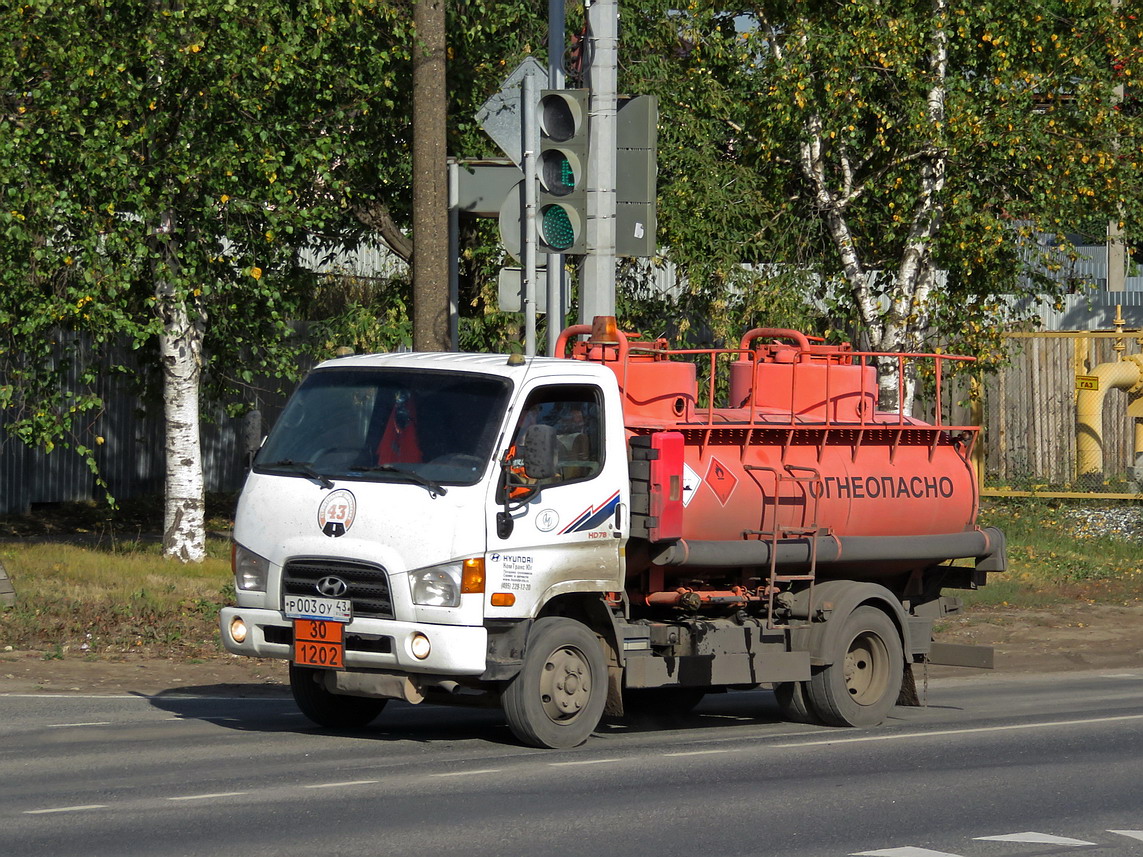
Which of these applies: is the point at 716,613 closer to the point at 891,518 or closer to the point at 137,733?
the point at 891,518

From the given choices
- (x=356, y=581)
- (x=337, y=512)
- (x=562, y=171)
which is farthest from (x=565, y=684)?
(x=562, y=171)

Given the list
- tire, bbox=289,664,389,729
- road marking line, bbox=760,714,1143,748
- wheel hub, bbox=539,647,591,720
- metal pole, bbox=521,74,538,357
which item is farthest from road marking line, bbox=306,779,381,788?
metal pole, bbox=521,74,538,357

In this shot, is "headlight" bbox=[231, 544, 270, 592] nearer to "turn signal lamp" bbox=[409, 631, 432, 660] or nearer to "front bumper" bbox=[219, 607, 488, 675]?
"front bumper" bbox=[219, 607, 488, 675]

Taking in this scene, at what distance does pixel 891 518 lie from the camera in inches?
504

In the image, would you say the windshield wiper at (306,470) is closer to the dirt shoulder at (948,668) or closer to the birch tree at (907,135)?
the dirt shoulder at (948,668)

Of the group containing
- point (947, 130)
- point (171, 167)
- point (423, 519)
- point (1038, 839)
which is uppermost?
point (947, 130)

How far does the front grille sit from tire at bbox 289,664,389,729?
3.18 ft

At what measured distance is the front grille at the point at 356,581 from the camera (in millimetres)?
10227

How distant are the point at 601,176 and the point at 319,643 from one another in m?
5.13

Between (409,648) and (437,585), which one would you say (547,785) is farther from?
(437,585)

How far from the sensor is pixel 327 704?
11.5 metres

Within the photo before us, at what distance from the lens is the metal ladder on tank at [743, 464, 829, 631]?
11891 mm

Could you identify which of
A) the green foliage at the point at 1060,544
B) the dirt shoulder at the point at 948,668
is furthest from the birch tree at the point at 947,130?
the dirt shoulder at the point at 948,668

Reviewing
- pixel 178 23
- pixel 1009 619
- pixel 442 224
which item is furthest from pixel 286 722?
pixel 1009 619
